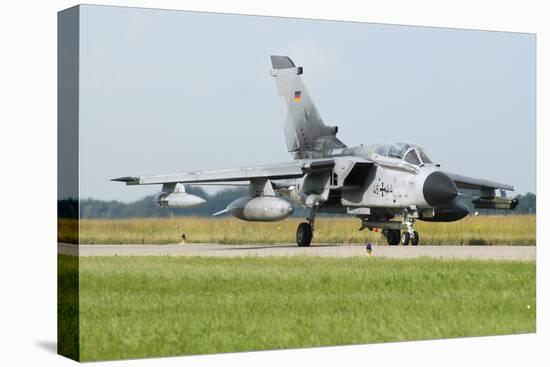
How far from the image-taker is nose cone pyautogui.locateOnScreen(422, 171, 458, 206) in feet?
66.5

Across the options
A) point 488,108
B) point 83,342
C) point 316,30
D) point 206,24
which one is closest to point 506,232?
point 488,108

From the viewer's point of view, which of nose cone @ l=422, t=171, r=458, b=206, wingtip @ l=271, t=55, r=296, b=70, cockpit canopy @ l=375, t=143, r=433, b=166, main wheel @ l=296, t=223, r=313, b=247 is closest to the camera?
wingtip @ l=271, t=55, r=296, b=70

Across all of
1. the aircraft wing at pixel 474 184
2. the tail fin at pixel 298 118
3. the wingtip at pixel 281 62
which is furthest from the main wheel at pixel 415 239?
the wingtip at pixel 281 62

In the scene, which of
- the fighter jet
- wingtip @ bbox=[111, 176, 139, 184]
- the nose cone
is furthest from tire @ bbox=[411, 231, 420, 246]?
wingtip @ bbox=[111, 176, 139, 184]

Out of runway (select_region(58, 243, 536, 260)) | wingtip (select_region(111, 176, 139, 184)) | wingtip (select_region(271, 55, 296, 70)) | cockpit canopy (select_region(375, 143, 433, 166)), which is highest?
wingtip (select_region(271, 55, 296, 70))

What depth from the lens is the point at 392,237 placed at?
797 inches

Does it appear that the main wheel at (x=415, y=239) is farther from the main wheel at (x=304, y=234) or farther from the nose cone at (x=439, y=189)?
the main wheel at (x=304, y=234)

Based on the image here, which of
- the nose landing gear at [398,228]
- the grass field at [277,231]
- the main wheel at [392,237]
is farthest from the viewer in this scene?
the nose landing gear at [398,228]

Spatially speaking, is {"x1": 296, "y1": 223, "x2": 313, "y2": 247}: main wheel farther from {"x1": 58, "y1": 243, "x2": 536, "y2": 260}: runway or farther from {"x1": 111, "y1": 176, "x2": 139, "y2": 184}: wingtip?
{"x1": 111, "y1": 176, "x2": 139, "y2": 184}: wingtip

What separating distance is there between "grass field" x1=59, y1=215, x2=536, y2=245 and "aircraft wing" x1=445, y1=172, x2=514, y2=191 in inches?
26.0

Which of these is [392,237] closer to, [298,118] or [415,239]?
[415,239]

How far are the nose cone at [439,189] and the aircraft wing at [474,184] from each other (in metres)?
0.33

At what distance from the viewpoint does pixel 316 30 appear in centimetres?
1583

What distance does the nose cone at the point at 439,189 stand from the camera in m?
20.3
